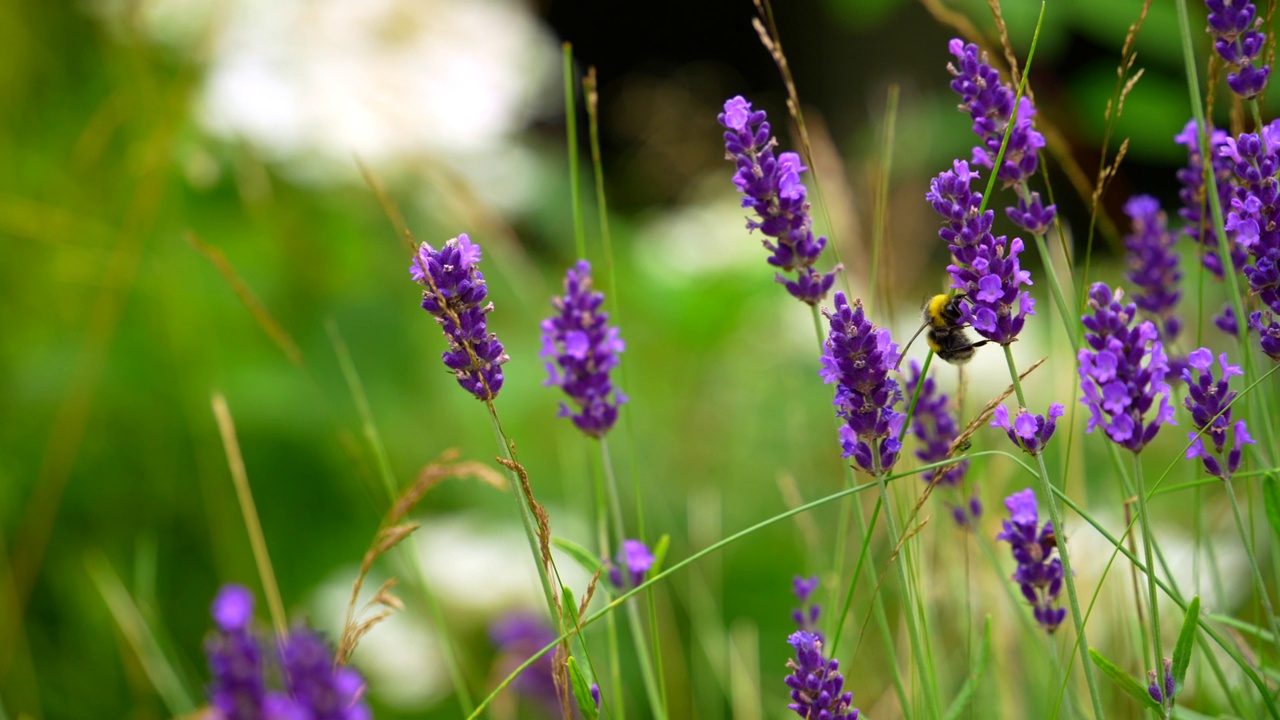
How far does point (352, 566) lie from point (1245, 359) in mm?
1692

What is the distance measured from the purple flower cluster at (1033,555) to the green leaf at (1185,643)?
0.13 m

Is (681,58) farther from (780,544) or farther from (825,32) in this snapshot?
(780,544)

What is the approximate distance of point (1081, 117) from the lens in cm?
279

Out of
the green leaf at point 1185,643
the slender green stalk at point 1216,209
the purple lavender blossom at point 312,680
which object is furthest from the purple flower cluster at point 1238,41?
the purple lavender blossom at point 312,680

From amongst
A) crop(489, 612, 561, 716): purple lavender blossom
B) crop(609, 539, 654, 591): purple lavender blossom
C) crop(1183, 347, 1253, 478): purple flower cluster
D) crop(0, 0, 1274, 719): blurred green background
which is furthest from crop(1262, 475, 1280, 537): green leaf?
crop(489, 612, 561, 716): purple lavender blossom

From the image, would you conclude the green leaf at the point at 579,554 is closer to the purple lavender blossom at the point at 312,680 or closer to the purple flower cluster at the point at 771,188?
the purple flower cluster at the point at 771,188

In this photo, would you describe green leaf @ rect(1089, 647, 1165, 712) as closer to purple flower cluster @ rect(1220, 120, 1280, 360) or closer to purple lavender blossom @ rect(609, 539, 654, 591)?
purple flower cluster @ rect(1220, 120, 1280, 360)

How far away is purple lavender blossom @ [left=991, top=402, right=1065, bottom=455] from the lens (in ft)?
2.39

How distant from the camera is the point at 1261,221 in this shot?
0.79 m

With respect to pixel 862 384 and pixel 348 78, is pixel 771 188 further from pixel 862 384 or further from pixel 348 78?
pixel 348 78

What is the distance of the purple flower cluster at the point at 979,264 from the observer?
2.46 ft

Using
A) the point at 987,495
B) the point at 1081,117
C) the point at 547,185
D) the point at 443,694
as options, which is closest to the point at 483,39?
the point at 547,185

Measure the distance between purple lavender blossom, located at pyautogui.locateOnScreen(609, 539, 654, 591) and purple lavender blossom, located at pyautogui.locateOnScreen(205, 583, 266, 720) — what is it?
51 centimetres

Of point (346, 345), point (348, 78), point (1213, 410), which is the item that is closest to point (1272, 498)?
point (1213, 410)
